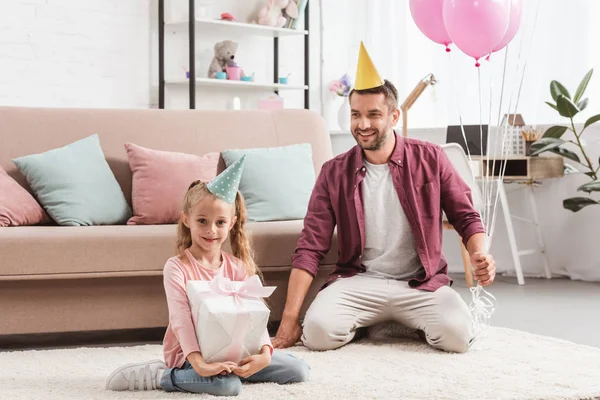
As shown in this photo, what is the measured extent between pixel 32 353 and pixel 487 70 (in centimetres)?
343

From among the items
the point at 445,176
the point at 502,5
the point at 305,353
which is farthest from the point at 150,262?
the point at 502,5

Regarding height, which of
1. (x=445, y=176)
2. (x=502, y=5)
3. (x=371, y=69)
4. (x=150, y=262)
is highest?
(x=502, y=5)

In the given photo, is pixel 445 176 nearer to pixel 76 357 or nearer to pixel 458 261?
pixel 76 357

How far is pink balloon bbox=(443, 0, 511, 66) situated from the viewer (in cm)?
320

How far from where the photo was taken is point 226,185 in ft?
7.04

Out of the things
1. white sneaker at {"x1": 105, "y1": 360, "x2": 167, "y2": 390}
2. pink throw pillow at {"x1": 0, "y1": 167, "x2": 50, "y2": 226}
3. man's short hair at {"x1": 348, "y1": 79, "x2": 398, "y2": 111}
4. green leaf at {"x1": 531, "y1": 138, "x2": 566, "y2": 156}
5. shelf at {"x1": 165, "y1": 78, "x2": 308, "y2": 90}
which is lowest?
white sneaker at {"x1": 105, "y1": 360, "x2": 167, "y2": 390}

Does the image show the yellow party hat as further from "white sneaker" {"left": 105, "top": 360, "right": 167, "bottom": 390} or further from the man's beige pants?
"white sneaker" {"left": 105, "top": 360, "right": 167, "bottom": 390}

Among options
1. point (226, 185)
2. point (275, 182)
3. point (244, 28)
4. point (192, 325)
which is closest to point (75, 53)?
point (244, 28)

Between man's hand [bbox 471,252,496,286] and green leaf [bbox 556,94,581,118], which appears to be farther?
green leaf [bbox 556,94,581,118]

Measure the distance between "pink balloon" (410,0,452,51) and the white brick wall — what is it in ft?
7.91

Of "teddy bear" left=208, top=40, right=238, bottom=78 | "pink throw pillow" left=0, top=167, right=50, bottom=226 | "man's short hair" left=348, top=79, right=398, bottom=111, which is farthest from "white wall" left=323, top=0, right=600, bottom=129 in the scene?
"pink throw pillow" left=0, top=167, right=50, bottom=226

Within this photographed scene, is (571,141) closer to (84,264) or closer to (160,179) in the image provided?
(160,179)

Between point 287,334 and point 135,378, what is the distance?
2.27ft

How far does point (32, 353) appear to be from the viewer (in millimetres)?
2703
